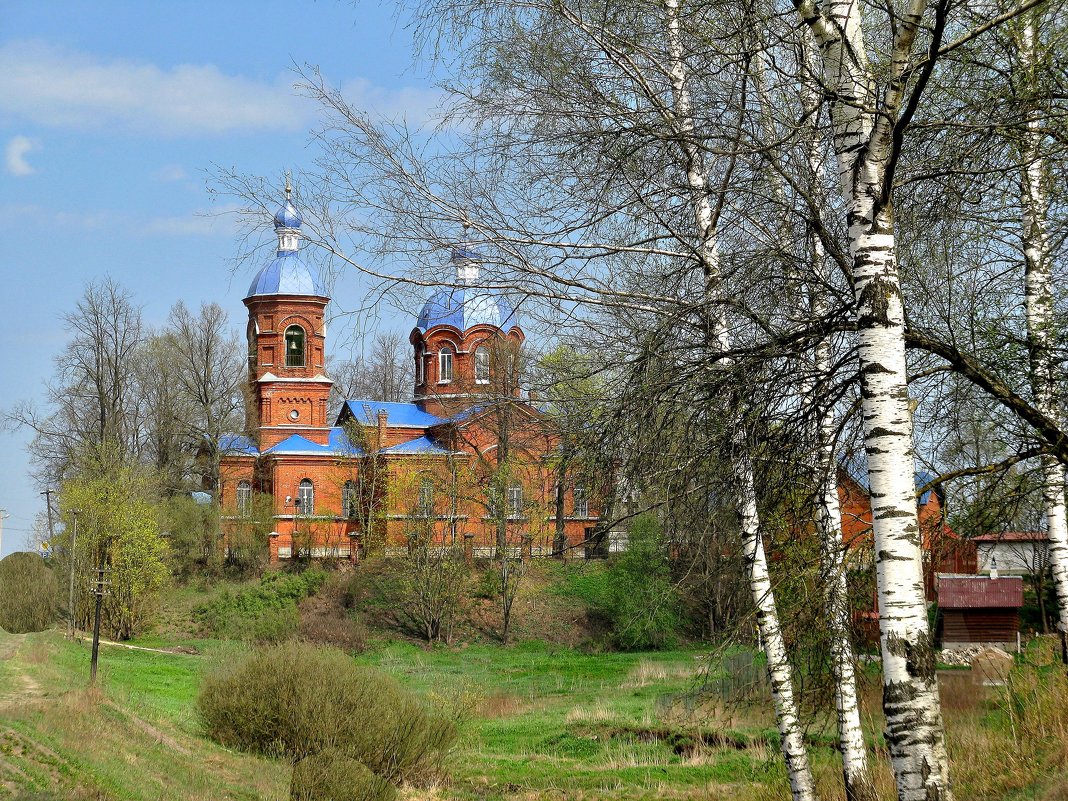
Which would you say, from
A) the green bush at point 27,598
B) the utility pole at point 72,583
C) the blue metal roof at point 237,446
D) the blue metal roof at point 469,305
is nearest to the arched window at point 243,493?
the blue metal roof at point 237,446

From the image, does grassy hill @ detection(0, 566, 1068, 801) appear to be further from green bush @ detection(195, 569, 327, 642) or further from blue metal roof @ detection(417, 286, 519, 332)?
green bush @ detection(195, 569, 327, 642)

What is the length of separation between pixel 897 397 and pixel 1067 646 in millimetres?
6044

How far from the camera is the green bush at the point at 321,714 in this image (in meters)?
13.6

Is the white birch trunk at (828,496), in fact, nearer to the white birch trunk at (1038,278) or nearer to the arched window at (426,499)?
the white birch trunk at (1038,278)

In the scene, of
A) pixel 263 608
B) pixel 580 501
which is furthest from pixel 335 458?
pixel 580 501

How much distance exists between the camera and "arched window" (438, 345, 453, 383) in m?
44.1

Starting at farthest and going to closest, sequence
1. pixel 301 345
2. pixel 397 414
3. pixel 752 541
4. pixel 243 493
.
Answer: pixel 243 493, pixel 301 345, pixel 397 414, pixel 752 541

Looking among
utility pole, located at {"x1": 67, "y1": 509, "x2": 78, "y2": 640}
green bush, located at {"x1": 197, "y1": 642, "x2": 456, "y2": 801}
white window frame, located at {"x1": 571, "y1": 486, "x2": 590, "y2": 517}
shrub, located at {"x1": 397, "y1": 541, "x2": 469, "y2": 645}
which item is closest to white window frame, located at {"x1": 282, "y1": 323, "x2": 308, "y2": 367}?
shrub, located at {"x1": 397, "y1": 541, "x2": 469, "y2": 645}

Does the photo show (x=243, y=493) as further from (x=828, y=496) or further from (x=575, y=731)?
(x=828, y=496)

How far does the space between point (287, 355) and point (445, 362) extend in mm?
6898

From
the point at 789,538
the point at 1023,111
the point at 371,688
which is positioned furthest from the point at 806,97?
the point at 371,688

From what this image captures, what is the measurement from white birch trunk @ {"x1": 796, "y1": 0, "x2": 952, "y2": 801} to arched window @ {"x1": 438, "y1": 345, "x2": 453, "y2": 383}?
39622mm

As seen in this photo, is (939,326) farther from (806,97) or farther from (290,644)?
(290,644)

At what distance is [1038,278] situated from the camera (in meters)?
7.55
